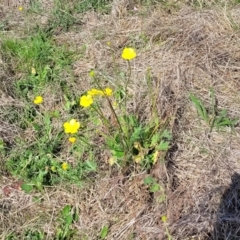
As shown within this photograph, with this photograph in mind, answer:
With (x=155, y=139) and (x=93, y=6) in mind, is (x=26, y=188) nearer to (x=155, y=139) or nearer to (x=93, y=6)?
(x=155, y=139)

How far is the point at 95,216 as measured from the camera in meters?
2.25

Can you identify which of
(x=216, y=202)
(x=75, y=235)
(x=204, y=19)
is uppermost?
(x=204, y=19)

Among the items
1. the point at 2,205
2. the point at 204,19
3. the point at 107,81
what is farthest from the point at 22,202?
the point at 204,19

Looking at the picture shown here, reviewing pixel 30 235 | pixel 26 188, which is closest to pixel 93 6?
pixel 26 188

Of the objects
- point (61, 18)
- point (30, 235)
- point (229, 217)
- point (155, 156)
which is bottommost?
point (30, 235)

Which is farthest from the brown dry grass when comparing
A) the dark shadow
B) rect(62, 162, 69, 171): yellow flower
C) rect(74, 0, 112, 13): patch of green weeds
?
rect(74, 0, 112, 13): patch of green weeds

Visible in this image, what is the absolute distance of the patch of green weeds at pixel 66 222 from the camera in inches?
87.4

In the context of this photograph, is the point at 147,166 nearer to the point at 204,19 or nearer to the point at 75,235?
the point at 75,235

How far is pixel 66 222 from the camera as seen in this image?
2.24 m

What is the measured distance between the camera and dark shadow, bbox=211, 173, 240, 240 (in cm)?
204

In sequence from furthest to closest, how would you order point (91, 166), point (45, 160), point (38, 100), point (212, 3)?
1. point (212, 3)
2. point (38, 100)
3. point (45, 160)
4. point (91, 166)

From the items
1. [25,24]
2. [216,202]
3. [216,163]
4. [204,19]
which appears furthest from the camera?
[25,24]

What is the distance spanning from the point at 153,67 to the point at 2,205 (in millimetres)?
1215

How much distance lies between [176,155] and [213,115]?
313mm
